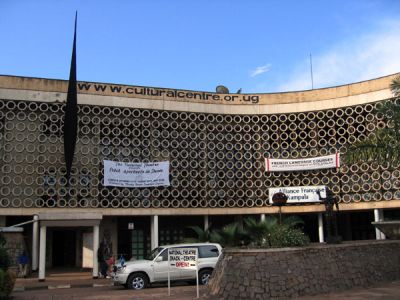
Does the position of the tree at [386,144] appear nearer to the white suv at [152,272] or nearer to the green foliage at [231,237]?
the green foliage at [231,237]

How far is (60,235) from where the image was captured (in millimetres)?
29875

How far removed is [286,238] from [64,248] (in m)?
19.4

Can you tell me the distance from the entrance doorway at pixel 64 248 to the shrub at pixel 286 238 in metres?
18.6

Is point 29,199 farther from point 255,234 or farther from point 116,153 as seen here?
point 255,234

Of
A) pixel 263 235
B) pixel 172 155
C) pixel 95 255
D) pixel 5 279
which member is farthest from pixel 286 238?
pixel 172 155

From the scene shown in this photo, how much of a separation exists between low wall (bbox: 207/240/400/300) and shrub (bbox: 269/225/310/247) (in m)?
0.53

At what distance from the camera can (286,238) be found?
14000 mm

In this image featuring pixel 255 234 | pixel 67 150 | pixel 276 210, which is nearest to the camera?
pixel 255 234

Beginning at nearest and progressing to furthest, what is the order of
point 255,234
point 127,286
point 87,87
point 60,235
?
point 127,286 → point 255,234 → point 87,87 → point 60,235

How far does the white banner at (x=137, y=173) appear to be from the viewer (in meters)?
26.0

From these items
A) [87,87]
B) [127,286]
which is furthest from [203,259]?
[87,87]

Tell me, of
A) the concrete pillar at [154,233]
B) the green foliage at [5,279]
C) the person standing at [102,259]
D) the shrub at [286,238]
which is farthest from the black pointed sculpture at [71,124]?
the shrub at [286,238]

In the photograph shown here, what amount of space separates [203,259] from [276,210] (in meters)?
11.5

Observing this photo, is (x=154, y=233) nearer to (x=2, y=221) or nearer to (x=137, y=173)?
(x=137, y=173)
